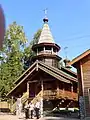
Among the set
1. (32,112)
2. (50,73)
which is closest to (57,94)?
(50,73)

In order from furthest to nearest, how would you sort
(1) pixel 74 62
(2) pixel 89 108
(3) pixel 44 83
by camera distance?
(3) pixel 44 83 → (1) pixel 74 62 → (2) pixel 89 108

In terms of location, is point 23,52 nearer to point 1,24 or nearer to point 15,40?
point 15,40

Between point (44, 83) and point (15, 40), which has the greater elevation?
point (15, 40)

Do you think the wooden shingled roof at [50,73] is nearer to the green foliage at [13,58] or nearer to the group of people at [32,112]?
the group of people at [32,112]

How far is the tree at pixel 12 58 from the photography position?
42219 millimetres

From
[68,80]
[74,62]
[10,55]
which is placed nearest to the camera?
[74,62]

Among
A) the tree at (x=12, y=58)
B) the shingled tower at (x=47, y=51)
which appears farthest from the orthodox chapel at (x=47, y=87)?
the tree at (x=12, y=58)

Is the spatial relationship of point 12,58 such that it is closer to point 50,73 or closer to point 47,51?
point 47,51

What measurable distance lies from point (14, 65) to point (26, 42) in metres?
6.22

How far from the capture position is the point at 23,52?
153 ft

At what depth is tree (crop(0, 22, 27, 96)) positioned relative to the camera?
42219 mm

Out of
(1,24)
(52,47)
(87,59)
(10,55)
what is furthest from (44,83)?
(1,24)

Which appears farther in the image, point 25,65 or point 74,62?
point 25,65

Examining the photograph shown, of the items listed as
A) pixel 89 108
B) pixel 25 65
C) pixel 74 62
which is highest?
pixel 25 65
